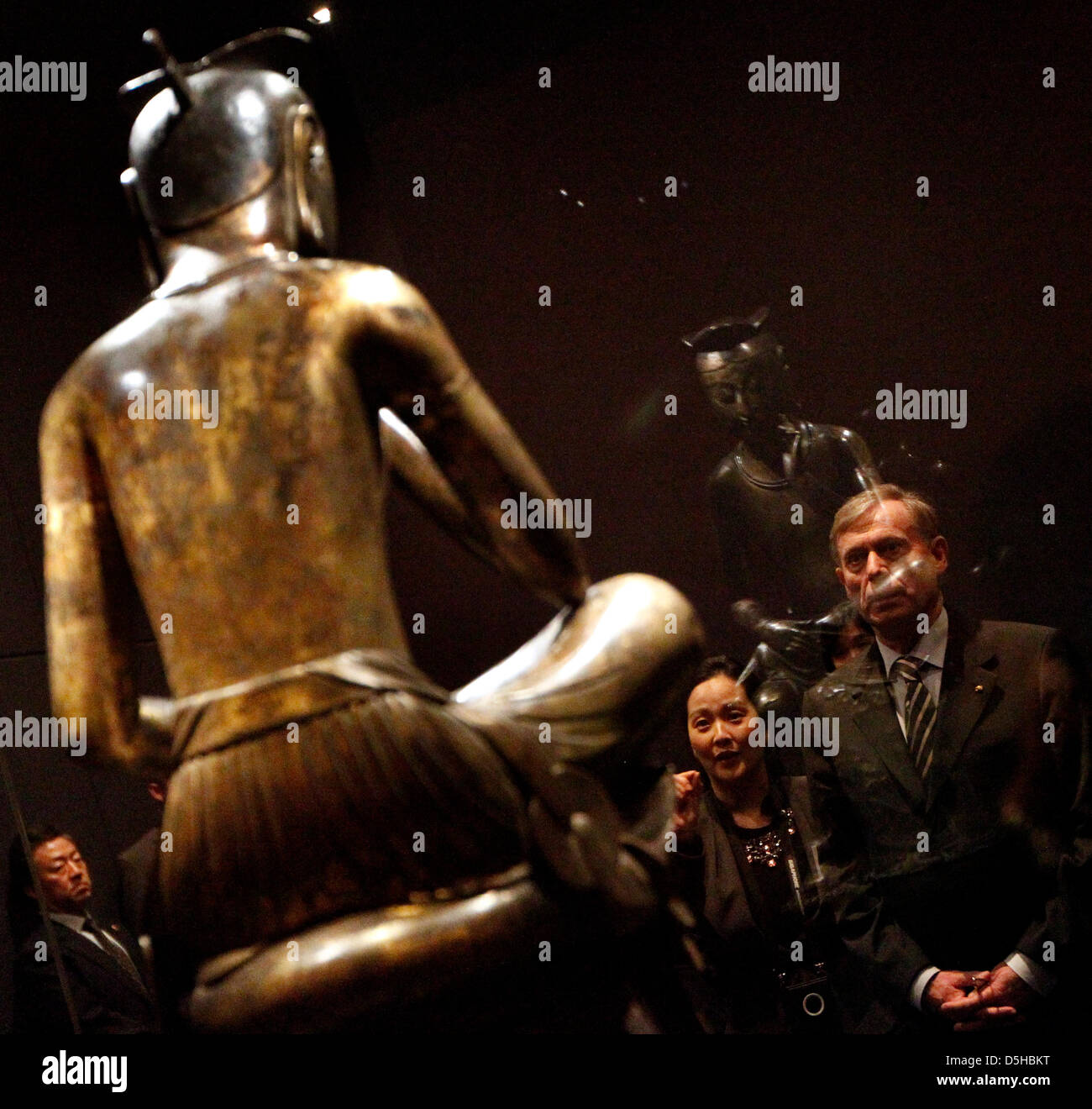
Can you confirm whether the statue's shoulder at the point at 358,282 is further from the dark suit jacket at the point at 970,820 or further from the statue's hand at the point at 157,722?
the dark suit jacket at the point at 970,820

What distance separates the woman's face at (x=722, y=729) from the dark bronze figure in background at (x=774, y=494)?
0.32 m

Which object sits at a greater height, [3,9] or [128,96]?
[3,9]

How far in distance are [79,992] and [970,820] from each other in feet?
6.83

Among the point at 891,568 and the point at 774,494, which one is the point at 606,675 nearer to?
the point at 891,568

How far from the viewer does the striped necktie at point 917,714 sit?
3.42 meters

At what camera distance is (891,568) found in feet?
11.5

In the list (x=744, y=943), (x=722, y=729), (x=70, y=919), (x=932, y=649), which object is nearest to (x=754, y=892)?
(x=744, y=943)

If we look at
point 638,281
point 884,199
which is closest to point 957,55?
point 884,199

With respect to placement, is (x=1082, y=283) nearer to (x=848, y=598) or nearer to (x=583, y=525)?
(x=848, y=598)

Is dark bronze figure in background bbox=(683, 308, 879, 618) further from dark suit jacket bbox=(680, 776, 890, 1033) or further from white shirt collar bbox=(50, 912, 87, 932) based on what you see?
white shirt collar bbox=(50, 912, 87, 932)

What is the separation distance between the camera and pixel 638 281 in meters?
4.20
